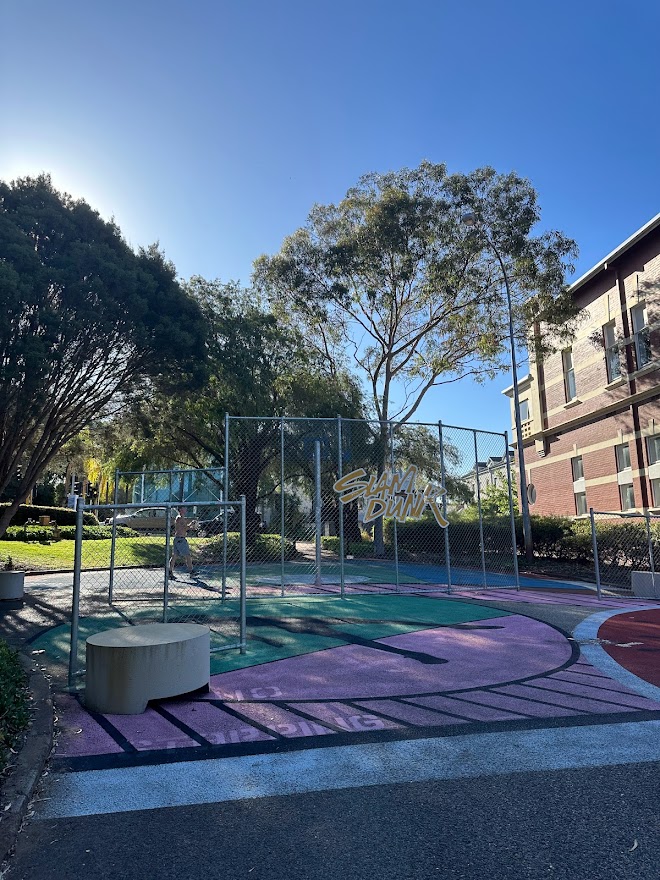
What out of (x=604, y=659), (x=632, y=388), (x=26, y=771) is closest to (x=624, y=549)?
(x=632, y=388)

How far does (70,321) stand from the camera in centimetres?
1333

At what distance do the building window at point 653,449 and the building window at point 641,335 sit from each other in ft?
8.64

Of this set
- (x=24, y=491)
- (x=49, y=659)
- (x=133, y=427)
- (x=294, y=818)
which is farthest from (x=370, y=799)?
(x=133, y=427)

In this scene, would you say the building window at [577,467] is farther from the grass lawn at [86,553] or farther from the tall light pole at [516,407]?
the grass lawn at [86,553]

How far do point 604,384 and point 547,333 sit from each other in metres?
3.31

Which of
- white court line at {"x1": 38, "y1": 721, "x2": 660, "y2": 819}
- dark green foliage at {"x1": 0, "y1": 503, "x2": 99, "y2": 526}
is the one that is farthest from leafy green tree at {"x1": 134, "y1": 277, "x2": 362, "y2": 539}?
white court line at {"x1": 38, "y1": 721, "x2": 660, "y2": 819}

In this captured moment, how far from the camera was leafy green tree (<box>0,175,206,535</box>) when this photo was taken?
12.7m

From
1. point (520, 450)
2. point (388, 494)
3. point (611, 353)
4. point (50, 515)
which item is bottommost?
point (388, 494)

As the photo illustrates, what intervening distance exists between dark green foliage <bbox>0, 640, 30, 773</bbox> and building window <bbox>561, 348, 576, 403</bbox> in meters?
24.6

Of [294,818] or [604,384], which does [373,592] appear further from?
[604,384]

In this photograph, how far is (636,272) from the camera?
21141 millimetres

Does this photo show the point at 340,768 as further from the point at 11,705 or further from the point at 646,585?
the point at 646,585

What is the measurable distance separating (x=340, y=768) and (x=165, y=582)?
4612 mm

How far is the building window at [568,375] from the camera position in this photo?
1016 inches
